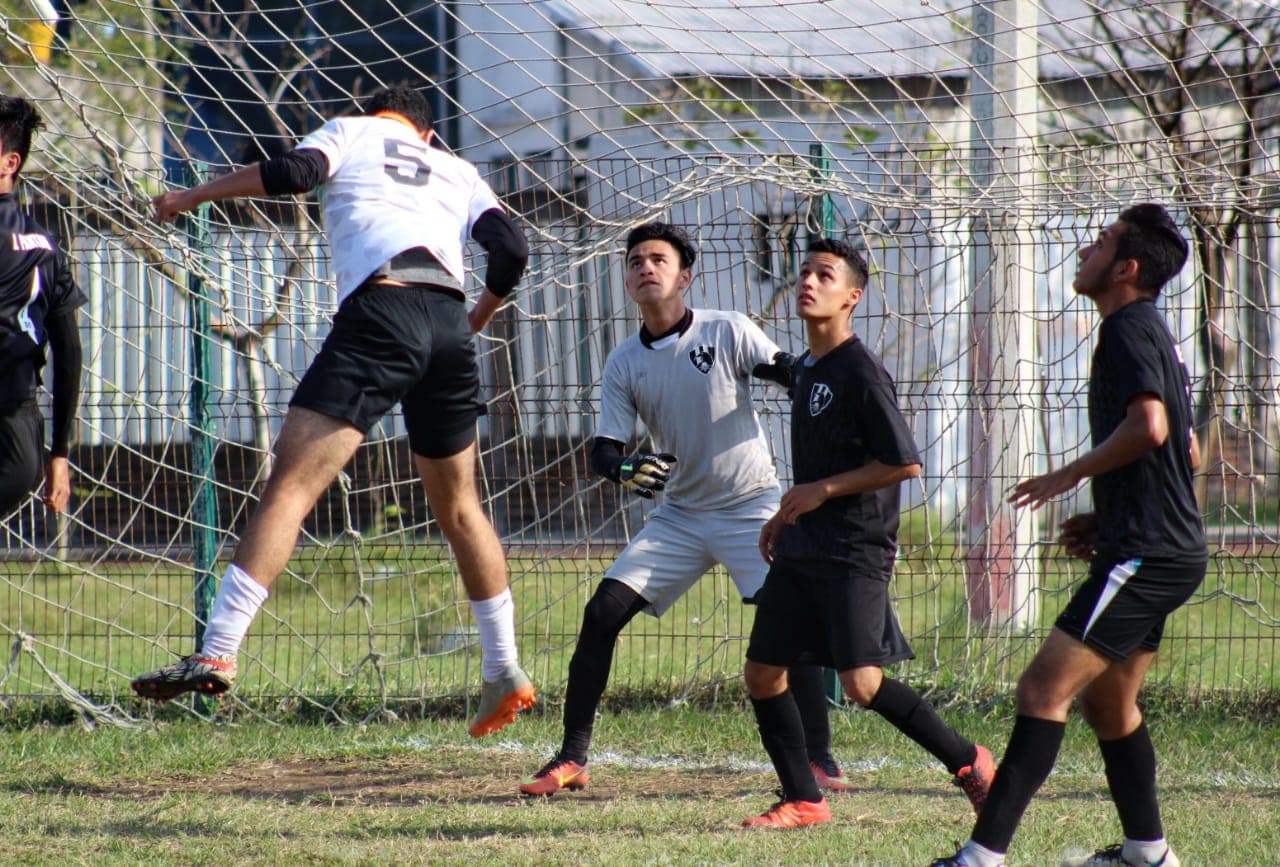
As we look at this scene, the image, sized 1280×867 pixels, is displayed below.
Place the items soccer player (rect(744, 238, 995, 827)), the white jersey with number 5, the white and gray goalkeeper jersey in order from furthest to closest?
the white and gray goalkeeper jersey
soccer player (rect(744, 238, 995, 827))
the white jersey with number 5

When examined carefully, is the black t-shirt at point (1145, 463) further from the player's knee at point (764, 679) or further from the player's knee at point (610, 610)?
the player's knee at point (610, 610)

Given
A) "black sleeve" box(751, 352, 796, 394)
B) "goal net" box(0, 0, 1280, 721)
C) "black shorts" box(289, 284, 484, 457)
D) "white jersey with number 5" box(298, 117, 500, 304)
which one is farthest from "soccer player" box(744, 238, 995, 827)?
"goal net" box(0, 0, 1280, 721)

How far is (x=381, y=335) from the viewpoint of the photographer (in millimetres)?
4082

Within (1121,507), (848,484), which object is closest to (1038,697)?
(1121,507)

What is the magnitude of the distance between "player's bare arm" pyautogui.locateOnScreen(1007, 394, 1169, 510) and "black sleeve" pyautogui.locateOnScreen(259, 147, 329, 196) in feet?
7.14

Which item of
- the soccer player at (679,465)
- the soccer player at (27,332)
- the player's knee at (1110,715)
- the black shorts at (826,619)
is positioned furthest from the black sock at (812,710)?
the soccer player at (27,332)

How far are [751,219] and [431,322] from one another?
120 inches

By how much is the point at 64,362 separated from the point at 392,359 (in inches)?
59.8

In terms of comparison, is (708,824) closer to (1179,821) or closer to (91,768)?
(1179,821)

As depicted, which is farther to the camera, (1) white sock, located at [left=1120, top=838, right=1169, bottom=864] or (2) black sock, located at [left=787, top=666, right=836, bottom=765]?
(2) black sock, located at [left=787, top=666, right=836, bottom=765]

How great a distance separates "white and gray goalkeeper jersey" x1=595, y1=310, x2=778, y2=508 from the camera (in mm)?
5512

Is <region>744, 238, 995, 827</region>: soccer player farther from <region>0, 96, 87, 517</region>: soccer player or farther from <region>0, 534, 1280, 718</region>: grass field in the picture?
<region>0, 96, 87, 517</region>: soccer player

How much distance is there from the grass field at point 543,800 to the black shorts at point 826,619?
619mm

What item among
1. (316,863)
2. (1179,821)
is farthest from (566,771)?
(1179,821)
